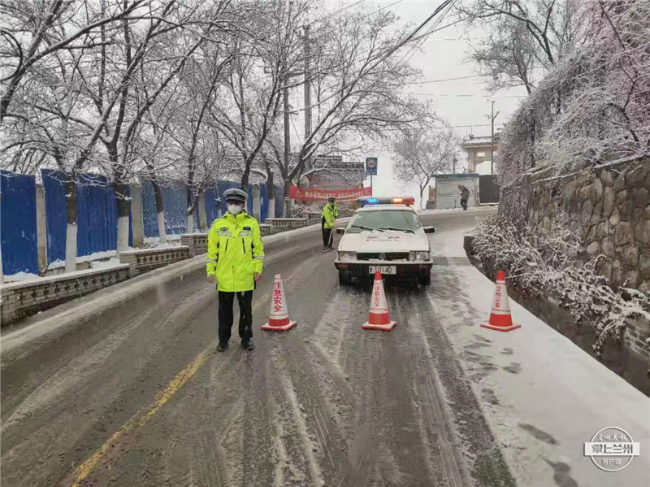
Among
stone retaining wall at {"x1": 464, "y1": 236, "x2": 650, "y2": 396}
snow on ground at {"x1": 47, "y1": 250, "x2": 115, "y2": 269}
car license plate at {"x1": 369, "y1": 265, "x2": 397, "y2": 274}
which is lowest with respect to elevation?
stone retaining wall at {"x1": 464, "y1": 236, "x2": 650, "y2": 396}

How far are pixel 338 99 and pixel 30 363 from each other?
72.2ft

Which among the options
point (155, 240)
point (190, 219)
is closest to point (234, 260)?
point (155, 240)

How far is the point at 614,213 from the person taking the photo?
5340 mm

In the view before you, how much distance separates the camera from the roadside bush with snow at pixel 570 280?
470 centimetres

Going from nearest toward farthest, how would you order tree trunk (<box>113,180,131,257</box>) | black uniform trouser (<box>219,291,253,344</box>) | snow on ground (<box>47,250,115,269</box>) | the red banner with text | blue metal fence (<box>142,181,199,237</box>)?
black uniform trouser (<box>219,291,253,344</box>), snow on ground (<box>47,250,115,269</box>), tree trunk (<box>113,180,131,257</box>), blue metal fence (<box>142,181,199,237</box>), the red banner with text

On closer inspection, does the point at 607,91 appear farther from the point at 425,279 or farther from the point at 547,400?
the point at 425,279

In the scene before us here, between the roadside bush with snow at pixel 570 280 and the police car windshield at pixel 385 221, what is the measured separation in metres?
1.96

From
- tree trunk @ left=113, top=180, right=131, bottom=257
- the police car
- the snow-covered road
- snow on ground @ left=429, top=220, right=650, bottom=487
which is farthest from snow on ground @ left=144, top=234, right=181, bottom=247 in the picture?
snow on ground @ left=429, top=220, right=650, bottom=487

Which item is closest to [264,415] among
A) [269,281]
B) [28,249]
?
[269,281]

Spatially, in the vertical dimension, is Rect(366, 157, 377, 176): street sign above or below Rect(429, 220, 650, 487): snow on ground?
above

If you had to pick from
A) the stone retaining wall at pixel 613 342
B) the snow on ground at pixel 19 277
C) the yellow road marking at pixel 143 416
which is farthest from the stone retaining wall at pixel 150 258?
the stone retaining wall at pixel 613 342

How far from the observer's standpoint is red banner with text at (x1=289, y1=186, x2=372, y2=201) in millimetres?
25906

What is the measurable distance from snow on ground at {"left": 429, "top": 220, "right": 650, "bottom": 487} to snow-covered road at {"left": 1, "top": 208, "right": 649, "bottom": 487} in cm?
2

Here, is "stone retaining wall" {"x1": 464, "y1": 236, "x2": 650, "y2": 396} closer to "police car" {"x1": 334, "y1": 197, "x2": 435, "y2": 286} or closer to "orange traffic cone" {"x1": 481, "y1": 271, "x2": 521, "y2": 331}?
"orange traffic cone" {"x1": 481, "y1": 271, "x2": 521, "y2": 331}
